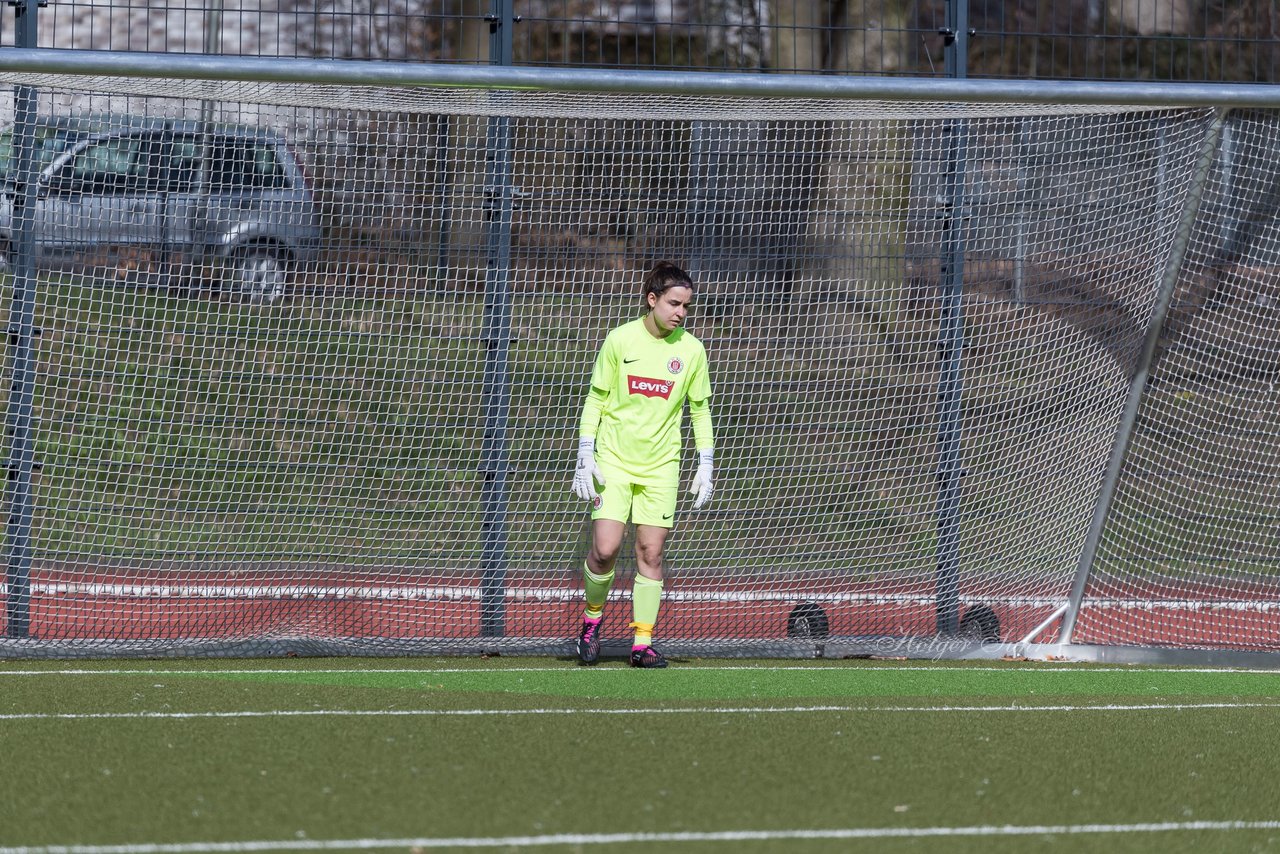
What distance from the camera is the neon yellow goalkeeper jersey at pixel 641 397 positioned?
704cm

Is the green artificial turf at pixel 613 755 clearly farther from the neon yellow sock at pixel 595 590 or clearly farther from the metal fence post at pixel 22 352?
the metal fence post at pixel 22 352

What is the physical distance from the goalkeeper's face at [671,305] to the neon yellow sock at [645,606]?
122 cm

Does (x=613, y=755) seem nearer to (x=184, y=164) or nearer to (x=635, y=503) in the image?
(x=635, y=503)

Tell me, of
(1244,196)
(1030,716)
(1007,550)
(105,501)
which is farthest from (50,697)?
(1244,196)

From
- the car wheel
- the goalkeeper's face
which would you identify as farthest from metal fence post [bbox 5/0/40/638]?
the goalkeeper's face

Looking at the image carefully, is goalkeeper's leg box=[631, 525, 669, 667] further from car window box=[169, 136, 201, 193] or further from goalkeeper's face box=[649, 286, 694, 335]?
car window box=[169, 136, 201, 193]

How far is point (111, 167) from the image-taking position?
23.3 ft

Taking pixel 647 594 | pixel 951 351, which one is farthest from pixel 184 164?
pixel 951 351

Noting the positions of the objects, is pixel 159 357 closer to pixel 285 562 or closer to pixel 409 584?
pixel 285 562

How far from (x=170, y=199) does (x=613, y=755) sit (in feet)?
12.8

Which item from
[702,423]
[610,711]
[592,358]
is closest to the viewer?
[610,711]

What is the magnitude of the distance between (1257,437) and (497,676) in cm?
420

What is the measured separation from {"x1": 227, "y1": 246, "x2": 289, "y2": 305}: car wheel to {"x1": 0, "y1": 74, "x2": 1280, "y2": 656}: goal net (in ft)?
0.07

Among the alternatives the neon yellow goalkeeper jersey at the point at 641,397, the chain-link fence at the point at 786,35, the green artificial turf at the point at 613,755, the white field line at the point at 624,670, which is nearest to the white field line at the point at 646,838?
the green artificial turf at the point at 613,755
